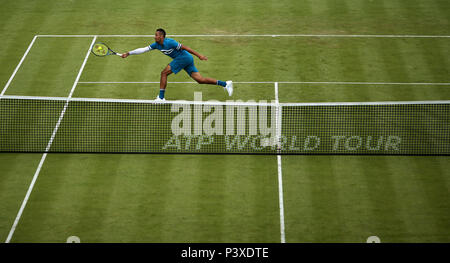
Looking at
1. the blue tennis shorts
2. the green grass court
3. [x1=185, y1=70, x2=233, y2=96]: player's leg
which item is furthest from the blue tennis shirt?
the green grass court

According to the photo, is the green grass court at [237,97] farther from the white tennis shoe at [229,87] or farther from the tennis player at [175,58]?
the tennis player at [175,58]

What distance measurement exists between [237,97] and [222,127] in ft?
6.25

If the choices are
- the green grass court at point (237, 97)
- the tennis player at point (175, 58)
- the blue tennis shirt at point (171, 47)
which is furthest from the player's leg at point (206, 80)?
the blue tennis shirt at point (171, 47)

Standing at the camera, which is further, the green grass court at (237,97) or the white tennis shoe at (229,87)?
the white tennis shoe at (229,87)

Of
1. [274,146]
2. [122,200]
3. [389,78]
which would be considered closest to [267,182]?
[274,146]

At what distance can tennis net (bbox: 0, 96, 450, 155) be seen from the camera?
15.7 m

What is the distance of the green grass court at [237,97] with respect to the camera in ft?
42.9

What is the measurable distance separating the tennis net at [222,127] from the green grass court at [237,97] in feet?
1.35

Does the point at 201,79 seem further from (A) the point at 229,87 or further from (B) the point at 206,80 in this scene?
(A) the point at 229,87

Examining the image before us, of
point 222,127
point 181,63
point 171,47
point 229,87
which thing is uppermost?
point 171,47

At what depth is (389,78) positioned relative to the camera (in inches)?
745

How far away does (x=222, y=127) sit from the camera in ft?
53.6

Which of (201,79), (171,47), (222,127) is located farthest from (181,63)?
(222,127)

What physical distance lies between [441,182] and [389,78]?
5306 millimetres
